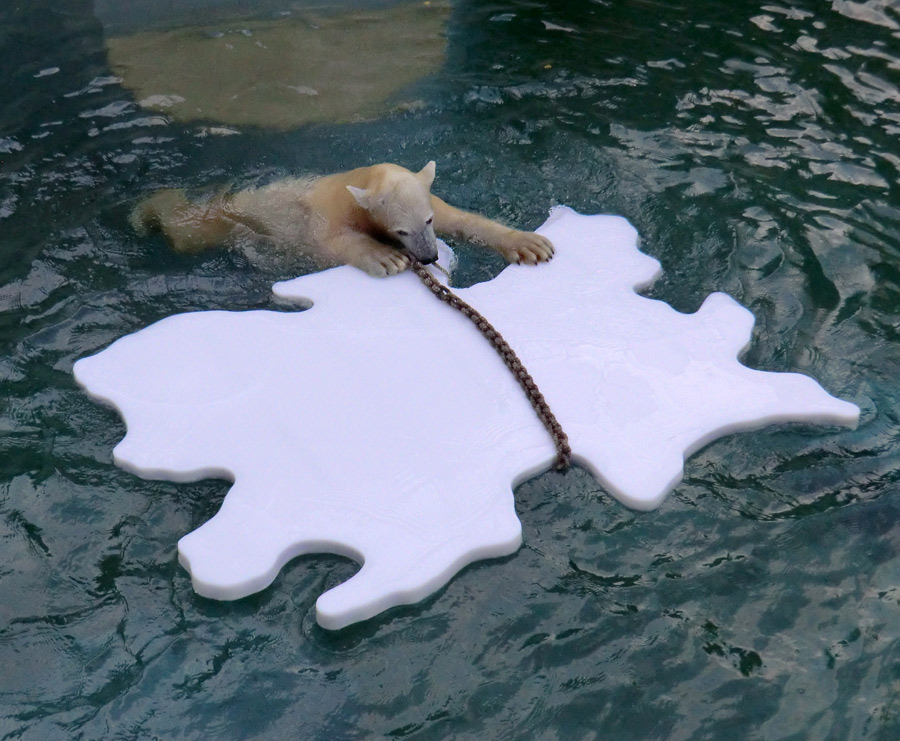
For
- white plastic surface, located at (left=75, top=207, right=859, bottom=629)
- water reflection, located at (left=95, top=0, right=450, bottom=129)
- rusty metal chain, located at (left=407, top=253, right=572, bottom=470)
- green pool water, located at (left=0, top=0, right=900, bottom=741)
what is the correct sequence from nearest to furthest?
green pool water, located at (left=0, top=0, right=900, bottom=741) < white plastic surface, located at (left=75, top=207, right=859, bottom=629) < rusty metal chain, located at (left=407, top=253, right=572, bottom=470) < water reflection, located at (left=95, top=0, right=450, bottom=129)

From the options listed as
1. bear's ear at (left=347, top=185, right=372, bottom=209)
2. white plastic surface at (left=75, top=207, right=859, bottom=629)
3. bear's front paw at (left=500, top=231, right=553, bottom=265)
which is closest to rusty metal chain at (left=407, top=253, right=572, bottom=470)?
white plastic surface at (left=75, top=207, right=859, bottom=629)

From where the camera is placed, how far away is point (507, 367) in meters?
3.52

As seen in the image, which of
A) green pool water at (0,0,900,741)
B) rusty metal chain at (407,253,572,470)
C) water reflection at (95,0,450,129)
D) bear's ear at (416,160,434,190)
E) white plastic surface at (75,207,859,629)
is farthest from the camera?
water reflection at (95,0,450,129)

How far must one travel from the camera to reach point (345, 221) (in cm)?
428

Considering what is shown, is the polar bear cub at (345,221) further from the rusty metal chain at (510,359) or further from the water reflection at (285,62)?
the water reflection at (285,62)

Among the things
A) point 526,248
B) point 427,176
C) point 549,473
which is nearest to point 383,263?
point 427,176

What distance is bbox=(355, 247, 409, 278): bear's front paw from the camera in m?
4.02

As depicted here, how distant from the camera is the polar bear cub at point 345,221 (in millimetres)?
4016

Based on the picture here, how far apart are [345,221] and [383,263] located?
365mm

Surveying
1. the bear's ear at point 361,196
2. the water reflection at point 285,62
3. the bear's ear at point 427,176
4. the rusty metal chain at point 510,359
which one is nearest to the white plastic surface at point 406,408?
the rusty metal chain at point 510,359

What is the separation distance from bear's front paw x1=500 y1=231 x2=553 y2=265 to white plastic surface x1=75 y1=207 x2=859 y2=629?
0.06 m

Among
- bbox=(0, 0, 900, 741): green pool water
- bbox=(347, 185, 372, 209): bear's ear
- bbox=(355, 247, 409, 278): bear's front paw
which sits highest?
bbox=(347, 185, 372, 209): bear's ear

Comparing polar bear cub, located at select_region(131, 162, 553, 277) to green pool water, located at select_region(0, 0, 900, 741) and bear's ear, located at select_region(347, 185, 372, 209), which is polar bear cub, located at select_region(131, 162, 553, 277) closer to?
bear's ear, located at select_region(347, 185, 372, 209)

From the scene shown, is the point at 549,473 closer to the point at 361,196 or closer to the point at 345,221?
the point at 361,196
